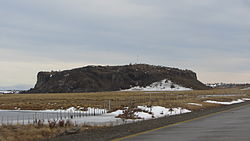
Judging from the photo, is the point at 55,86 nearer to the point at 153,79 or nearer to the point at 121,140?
the point at 153,79

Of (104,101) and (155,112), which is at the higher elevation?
(104,101)

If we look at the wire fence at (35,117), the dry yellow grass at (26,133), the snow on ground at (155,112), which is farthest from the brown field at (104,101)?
the dry yellow grass at (26,133)

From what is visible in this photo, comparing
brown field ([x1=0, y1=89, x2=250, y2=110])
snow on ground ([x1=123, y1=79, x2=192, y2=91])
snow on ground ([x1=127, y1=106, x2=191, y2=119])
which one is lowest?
snow on ground ([x1=127, y1=106, x2=191, y2=119])

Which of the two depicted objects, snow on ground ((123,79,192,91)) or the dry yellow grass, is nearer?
the dry yellow grass

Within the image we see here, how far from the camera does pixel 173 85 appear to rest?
612 feet

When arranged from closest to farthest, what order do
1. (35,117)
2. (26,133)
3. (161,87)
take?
(26,133), (35,117), (161,87)

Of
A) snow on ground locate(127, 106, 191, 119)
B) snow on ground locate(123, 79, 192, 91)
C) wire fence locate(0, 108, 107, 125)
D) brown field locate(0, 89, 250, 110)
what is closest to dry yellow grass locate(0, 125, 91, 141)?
wire fence locate(0, 108, 107, 125)

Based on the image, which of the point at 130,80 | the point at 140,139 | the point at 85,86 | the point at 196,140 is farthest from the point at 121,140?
the point at 130,80

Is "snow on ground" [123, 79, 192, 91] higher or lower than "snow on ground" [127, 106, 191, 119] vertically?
higher

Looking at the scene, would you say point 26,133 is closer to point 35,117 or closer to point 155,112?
point 35,117

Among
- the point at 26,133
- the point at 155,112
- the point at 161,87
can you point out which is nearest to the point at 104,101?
the point at 155,112

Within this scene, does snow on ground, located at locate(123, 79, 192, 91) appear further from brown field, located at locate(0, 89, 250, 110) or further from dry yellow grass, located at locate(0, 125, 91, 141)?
dry yellow grass, located at locate(0, 125, 91, 141)

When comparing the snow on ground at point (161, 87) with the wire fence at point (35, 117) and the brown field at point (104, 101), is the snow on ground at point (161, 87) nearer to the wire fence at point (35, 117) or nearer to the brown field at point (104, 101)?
the brown field at point (104, 101)

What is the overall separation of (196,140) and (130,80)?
615ft
